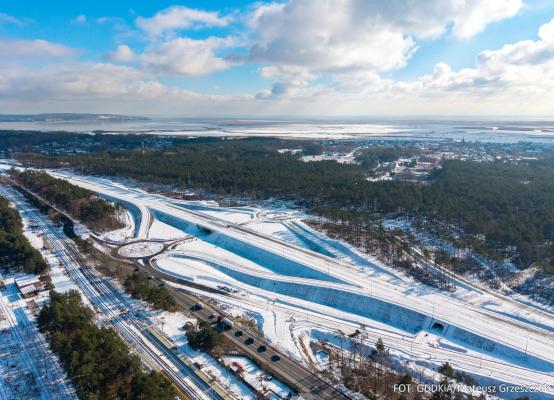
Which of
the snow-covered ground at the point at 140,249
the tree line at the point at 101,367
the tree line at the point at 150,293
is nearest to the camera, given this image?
the tree line at the point at 101,367

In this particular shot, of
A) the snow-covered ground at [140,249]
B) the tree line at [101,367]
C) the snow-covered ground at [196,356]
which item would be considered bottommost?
the snow-covered ground at [196,356]

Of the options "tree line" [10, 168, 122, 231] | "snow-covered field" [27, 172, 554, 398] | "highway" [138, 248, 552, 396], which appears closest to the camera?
"highway" [138, 248, 552, 396]

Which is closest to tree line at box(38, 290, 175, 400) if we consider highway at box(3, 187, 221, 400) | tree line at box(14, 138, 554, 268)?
highway at box(3, 187, 221, 400)

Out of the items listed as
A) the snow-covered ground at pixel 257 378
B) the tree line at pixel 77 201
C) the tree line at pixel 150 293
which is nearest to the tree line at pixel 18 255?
the tree line at pixel 150 293

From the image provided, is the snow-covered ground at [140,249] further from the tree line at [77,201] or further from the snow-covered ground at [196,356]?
the snow-covered ground at [196,356]

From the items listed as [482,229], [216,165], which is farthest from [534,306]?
[216,165]

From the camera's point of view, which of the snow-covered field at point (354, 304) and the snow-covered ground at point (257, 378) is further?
the snow-covered field at point (354, 304)

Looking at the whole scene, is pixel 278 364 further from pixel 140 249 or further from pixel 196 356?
pixel 140 249

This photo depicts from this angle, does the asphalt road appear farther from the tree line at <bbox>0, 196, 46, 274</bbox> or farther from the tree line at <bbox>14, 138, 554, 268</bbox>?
the tree line at <bbox>14, 138, 554, 268</bbox>

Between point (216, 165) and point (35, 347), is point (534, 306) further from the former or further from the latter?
point (216, 165)
